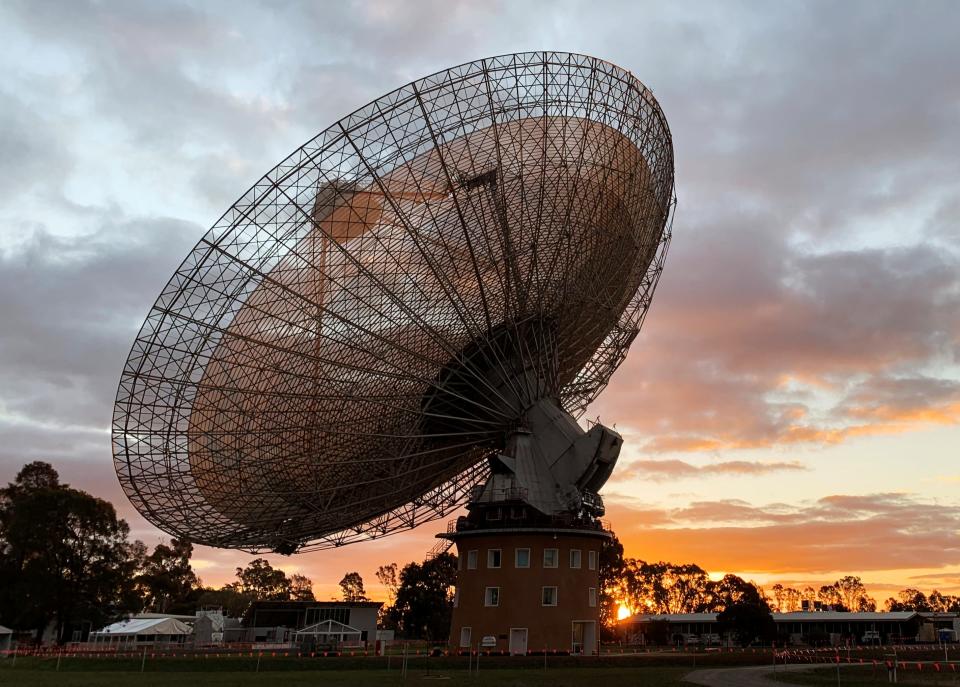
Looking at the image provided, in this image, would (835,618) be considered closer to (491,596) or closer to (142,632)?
(491,596)

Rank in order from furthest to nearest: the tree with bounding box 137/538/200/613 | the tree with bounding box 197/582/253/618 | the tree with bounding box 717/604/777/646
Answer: the tree with bounding box 197/582/253/618, the tree with bounding box 137/538/200/613, the tree with bounding box 717/604/777/646

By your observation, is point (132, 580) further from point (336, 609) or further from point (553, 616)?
point (553, 616)

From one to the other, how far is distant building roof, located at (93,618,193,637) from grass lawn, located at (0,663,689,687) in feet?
85.7

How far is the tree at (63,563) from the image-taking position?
64625 millimetres

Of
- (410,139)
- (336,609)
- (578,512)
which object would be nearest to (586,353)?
(578,512)

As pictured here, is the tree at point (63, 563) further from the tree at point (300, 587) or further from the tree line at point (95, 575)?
the tree at point (300, 587)

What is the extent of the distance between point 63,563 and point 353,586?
9022 cm

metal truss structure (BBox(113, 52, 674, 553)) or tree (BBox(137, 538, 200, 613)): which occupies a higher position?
metal truss structure (BBox(113, 52, 674, 553))

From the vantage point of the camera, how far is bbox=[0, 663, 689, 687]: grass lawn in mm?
28373

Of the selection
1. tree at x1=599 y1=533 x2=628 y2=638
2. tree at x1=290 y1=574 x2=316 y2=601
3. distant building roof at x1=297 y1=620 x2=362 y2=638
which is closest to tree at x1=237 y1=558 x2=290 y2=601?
tree at x1=290 y1=574 x2=316 y2=601

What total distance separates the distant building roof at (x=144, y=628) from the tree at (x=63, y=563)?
197cm

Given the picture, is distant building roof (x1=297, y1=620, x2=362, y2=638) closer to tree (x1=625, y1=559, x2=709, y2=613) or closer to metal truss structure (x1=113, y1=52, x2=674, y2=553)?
metal truss structure (x1=113, y1=52, x2=674, y2=553)

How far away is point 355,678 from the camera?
100 feet

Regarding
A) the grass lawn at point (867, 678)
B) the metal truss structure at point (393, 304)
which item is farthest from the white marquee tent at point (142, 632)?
the grass lawn at point (867, 678)
